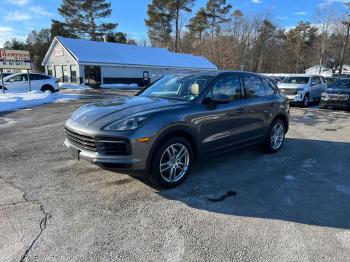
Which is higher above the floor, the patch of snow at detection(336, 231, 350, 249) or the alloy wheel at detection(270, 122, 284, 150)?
the alloy wheel at detection(270, 122, 284, 150)

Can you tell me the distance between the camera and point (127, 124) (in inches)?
164

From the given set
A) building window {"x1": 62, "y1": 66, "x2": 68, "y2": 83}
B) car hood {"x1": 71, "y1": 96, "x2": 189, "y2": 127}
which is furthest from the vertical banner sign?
car hood {"x1": 71, "y1": 96, "x2": 189, "y2": 127}

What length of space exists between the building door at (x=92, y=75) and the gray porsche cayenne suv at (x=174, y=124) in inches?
1157

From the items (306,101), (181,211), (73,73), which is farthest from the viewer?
(73,73)

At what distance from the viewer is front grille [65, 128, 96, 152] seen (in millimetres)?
4191

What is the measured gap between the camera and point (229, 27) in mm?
53906

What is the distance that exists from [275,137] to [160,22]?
5282 cm

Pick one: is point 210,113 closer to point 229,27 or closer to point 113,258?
point 113,258

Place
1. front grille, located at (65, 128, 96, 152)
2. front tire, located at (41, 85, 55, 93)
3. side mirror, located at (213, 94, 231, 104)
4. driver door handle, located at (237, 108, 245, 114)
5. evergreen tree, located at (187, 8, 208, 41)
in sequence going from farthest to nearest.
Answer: evergreen tree, located at (187, 8, 208, 41) → front tire, located at (41, 85, 55, 93) → driver door handle, located at (237, 108, 245, 114) → side mirror, located at (213, 94, 231, 104) → front grille, located at (65, 128, 96, 152)

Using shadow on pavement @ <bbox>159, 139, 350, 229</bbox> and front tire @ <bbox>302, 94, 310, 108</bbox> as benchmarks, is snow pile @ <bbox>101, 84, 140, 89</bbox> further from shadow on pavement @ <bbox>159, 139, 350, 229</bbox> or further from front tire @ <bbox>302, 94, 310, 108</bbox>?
shadow on pavement @ <bbox>159, 139, 350, 229</bbox>

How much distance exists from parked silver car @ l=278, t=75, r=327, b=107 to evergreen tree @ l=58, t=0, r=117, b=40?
39978 millimetres

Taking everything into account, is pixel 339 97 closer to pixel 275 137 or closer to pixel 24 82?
pixel 275 137

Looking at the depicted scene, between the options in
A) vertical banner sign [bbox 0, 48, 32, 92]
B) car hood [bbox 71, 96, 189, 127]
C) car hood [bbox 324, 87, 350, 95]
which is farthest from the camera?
vertical banner sign [bbox 0, 48, 32, 92]

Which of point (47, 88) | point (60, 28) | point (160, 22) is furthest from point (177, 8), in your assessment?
point (47, 88)
